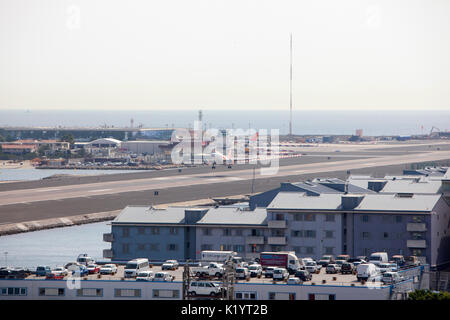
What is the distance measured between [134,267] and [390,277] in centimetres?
637

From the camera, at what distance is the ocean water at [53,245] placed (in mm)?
43594

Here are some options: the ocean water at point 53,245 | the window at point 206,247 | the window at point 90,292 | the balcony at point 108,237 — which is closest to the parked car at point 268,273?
the window at point 90,292

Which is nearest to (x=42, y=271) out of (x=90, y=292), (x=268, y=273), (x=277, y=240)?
(x=90, y=292)

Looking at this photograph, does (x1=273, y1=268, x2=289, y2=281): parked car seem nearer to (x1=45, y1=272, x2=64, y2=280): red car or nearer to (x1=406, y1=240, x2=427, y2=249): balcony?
(x1=45, y1=272, x2=64, y2=280): red car

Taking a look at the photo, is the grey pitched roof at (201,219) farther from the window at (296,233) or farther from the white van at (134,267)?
the white van at (134,267)

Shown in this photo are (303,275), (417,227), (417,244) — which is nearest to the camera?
(303,275)

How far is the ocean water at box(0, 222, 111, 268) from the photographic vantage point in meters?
43.6

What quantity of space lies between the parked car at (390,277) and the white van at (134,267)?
19.4 ft

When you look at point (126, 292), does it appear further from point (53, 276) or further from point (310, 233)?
point (310, 233)

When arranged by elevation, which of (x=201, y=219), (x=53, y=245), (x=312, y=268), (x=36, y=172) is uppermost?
(x=201, y=219)

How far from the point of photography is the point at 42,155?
13388 cm

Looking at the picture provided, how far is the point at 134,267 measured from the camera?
2680 cm
